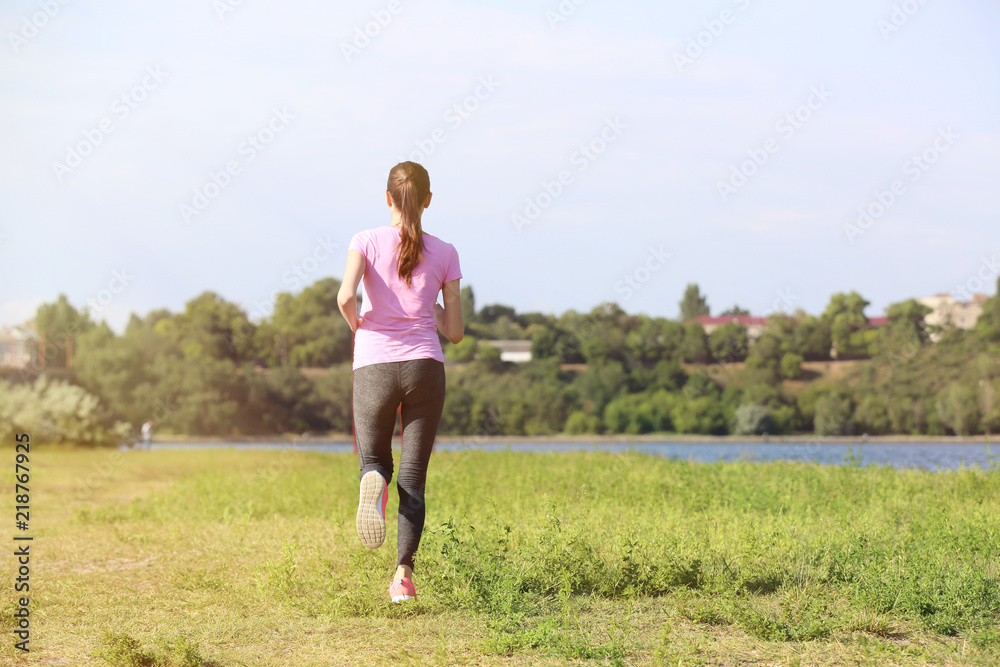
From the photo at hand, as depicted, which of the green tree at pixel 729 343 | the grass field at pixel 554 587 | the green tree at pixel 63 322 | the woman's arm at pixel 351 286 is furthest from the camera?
the green tree at pixel 729 343

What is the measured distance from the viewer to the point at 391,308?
180 inches

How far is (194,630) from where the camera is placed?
14.4ft

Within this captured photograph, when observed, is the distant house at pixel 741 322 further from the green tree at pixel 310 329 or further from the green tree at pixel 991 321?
the green tree at pixel 310 329

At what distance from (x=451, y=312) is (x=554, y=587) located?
1.70 meters

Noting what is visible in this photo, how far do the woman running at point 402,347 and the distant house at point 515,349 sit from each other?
9164 centimetres

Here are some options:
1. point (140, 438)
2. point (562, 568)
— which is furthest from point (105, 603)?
point (140, 438)

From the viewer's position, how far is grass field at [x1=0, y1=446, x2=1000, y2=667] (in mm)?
3924

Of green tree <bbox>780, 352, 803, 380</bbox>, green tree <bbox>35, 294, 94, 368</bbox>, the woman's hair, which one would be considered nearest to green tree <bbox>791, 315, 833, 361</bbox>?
green tree <bbox>780, 352, 803, 380</bbox>

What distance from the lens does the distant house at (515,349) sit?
98.5m

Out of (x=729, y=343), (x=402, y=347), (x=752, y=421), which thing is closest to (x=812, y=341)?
(x=729, y=343)

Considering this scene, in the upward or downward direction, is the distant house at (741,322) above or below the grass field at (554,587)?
above

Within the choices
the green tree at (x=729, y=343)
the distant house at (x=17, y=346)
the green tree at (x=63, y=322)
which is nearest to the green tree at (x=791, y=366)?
the green tree at (x=729, y=343)

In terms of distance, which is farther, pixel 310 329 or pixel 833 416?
pixel 310 329

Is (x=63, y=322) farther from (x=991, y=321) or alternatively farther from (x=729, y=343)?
(x=991, y=321)
